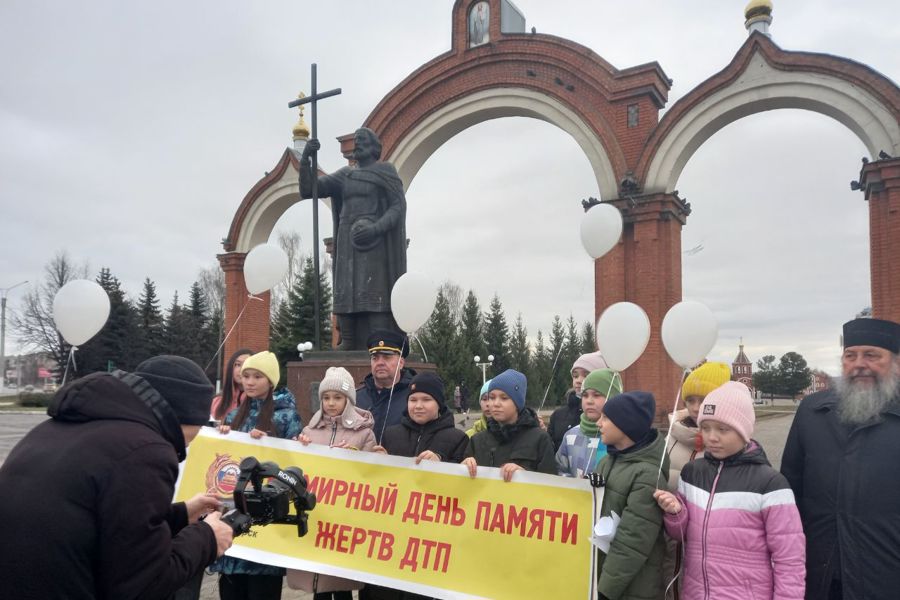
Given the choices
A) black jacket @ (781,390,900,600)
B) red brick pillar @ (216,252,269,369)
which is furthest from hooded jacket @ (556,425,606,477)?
red brick pillar @ (216,252,269,369)

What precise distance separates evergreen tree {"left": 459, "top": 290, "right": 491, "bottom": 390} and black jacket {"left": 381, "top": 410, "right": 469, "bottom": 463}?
3033 cm

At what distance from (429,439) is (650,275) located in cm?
1014

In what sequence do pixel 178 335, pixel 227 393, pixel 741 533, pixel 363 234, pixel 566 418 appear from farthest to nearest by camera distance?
pixel 178 335, pixel 363 234, pixel 566 418, pixel 227 393, pixel 741 533

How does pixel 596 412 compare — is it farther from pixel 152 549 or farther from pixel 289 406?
pixel 152 549

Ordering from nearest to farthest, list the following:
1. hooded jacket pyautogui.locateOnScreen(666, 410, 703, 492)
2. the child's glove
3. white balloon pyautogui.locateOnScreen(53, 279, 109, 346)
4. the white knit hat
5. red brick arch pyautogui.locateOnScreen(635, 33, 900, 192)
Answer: the child's glove → hooded jacket pyautogui.locateOnScreen(666, 410, 703, 492) → the white knit hat → white balloon pyautogui.locateOnScreen(53, 279, 109, 346) → red brick arch pyautogui.locateOnScreen(635, 33, 900, 192)

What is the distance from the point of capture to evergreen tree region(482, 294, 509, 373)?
3934 centimetres

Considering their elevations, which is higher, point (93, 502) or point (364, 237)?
point (364, 237)

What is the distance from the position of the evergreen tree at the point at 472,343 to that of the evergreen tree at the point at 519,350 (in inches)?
124

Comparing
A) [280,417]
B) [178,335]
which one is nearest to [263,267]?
[280,417]

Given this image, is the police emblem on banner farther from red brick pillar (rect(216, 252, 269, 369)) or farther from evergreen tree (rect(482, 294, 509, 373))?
evergreen tree (rect(482, 294, 509, 373))

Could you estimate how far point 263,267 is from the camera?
239 inches

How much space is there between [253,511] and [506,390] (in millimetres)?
1668

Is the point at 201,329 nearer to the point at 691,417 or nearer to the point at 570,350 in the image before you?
the point at 570,350

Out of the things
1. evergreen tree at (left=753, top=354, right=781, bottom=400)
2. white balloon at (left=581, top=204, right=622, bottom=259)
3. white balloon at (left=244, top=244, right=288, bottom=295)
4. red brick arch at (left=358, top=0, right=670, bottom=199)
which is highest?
red brick arch at (left=358, top=0, right=670, bottom=199)
